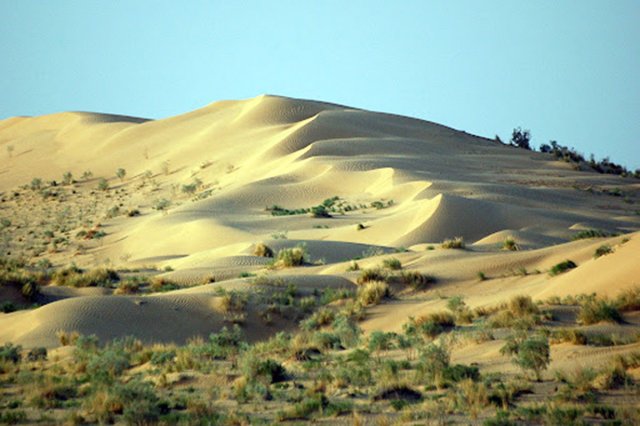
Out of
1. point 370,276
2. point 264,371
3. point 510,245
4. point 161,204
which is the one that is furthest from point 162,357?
point 161,204

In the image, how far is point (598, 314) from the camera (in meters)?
15.2

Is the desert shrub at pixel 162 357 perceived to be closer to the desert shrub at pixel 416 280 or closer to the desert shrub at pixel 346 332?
the desert shrub at pixel 346 332

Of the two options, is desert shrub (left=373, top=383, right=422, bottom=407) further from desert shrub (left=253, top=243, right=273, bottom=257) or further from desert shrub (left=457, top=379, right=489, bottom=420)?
desert shrub (left=253, top=243, right=273, bottom=257)

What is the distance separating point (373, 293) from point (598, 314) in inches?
271

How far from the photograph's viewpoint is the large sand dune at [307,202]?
2008 centimetres

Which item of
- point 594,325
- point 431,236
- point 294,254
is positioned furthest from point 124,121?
point 594,325

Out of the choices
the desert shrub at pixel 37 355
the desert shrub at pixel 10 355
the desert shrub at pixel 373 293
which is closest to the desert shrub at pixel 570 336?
the desert shrub at pixel 373 293

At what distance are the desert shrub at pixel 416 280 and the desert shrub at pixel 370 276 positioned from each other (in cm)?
48

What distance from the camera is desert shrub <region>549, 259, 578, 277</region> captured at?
21405 mm

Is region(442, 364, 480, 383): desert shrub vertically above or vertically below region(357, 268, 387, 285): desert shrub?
below

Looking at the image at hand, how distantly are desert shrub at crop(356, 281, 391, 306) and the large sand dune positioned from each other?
0.58 metres

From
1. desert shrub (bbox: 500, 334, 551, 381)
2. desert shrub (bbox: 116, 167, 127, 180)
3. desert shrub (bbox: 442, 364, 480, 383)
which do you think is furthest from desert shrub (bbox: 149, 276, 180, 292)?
desert shrub (bbox: 116, 167, 127, 180)

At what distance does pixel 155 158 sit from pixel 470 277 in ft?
161

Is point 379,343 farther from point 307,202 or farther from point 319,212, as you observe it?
point 307,202
